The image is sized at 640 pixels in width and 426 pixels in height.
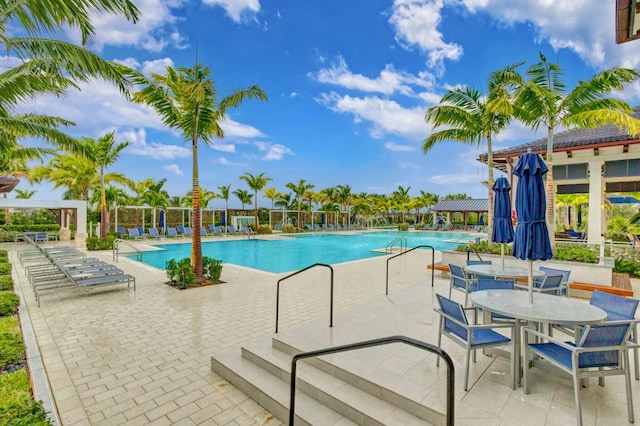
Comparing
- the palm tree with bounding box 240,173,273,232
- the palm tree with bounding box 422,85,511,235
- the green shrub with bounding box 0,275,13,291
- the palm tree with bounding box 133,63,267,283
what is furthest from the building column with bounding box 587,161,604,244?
the palm tree with bounding box 240,173,273,232

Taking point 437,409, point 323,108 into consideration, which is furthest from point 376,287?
point 323,108

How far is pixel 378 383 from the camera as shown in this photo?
3275 millimetres

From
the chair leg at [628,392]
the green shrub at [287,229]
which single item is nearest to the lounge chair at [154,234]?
the green shrub at [287,229]

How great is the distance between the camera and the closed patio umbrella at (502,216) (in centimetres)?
575

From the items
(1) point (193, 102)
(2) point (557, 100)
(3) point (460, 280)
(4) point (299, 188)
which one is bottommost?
(3) point (460, 280)

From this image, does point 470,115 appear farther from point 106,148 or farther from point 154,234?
point 154,234

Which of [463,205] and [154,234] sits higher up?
[463,205]

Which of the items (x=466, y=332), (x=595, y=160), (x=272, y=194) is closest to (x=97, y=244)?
(x=466, y=332)

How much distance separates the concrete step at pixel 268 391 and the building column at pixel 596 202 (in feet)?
36.4

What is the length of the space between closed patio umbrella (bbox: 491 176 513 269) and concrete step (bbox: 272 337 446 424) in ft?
11.9

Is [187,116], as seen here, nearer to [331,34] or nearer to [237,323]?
[237,323]

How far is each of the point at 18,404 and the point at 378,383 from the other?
338 centimetres

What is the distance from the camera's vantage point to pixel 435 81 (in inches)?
993

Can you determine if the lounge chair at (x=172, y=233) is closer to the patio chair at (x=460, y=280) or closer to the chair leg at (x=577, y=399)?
the patio chair at (x=460, y=280)
